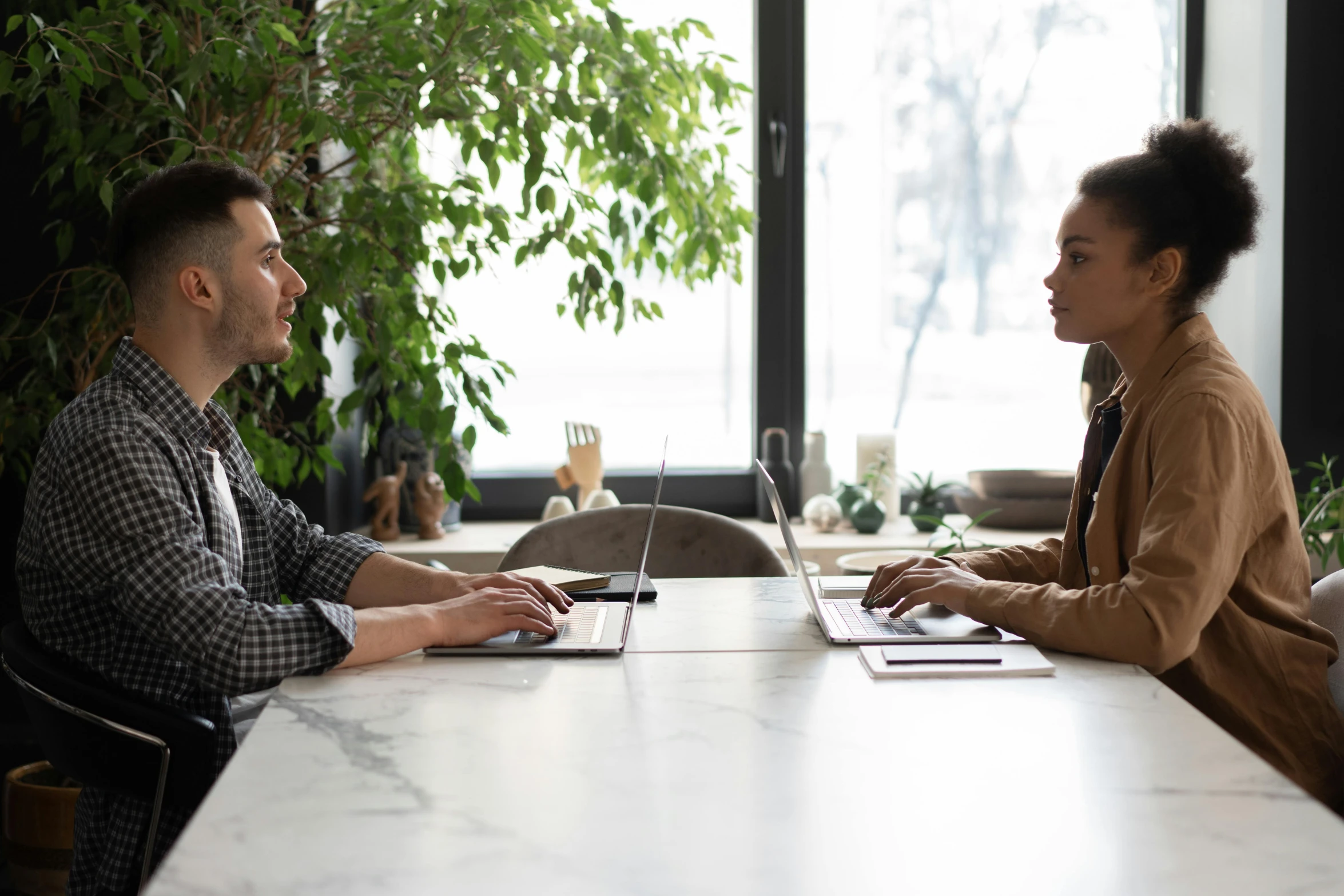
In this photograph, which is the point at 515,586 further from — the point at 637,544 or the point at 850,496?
the point at 850,496

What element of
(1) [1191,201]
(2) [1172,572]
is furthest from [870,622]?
(1) [1191,201]

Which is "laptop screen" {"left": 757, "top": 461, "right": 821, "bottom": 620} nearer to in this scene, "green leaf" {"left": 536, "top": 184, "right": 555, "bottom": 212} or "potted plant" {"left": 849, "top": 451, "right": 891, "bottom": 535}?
"green leaf" {"left": 536, "top": 184, "right": 555, "bottom": 212}

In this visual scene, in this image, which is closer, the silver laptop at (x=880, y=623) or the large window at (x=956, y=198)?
the silver laptop at (x=880, y=623)

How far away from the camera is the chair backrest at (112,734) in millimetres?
1282

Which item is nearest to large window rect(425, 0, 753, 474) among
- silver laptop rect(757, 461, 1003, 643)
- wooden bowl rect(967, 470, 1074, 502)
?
wooden bowl rect(967, 470, 1074, 502)

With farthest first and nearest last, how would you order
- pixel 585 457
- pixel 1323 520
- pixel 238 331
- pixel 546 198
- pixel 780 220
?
pixel 780 220 < pixel 585 457 < pixel 1323 520 < pixel 546 198 < pixel 238 331

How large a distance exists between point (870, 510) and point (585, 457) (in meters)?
0.80

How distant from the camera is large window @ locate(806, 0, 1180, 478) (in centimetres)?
354

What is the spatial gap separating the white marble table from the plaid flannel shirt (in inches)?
2.9

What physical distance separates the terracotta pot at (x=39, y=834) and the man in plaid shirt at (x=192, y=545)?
90cm

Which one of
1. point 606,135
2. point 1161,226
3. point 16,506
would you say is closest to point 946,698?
point 1161,226

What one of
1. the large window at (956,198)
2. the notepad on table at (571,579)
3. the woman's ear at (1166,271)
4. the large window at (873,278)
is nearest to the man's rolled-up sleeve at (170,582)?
the notepad on table at (571,579)

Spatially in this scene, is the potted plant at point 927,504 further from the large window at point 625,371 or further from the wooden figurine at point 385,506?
the wooden figurine at point 385,506

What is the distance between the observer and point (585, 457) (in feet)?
→ 10.6
